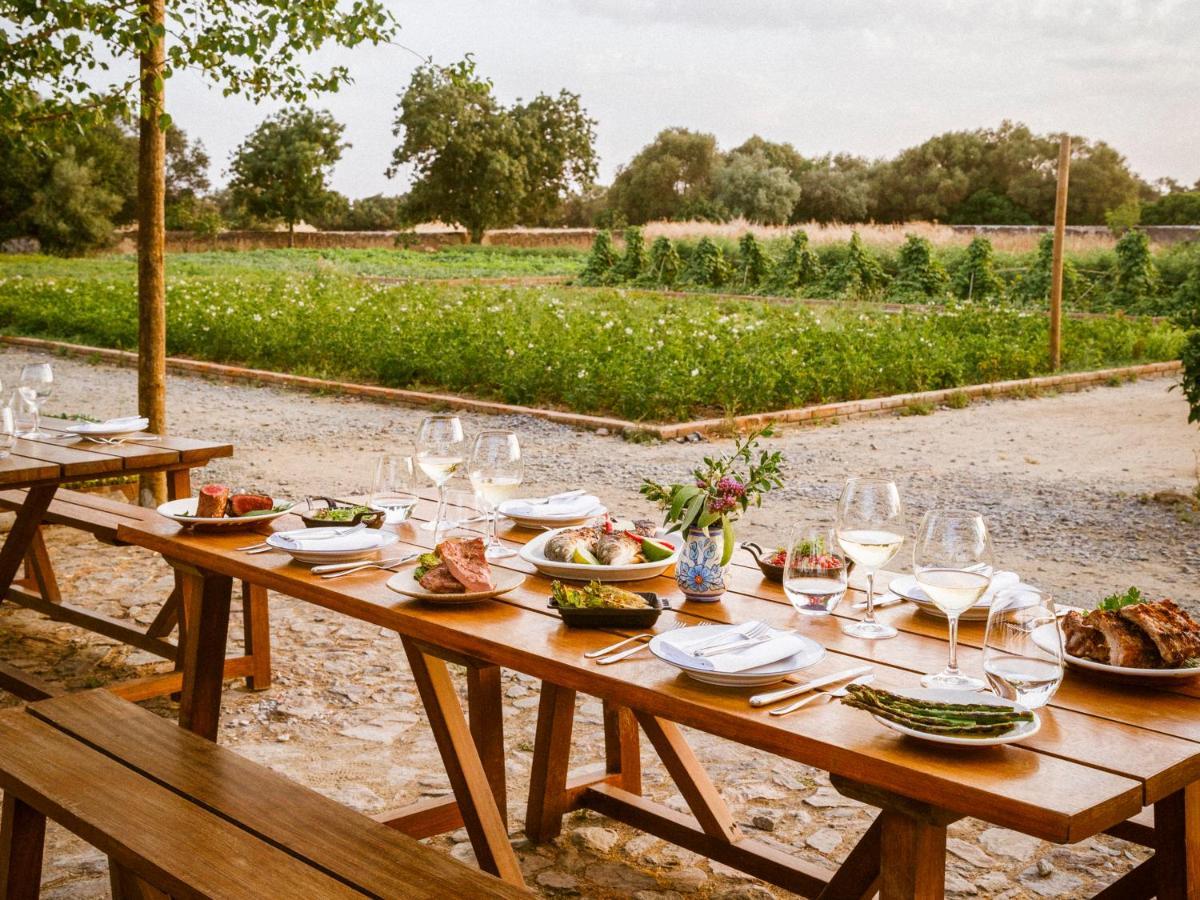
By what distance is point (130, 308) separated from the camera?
1620cm

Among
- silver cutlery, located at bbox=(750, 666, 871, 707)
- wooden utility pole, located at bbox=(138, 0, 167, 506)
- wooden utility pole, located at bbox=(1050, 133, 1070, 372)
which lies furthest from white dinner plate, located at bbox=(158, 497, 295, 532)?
wooden utility pole, located at bbox=(1050, 133, 1070, 372)

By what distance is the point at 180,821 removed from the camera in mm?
2211

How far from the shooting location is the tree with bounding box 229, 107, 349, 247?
6028cm

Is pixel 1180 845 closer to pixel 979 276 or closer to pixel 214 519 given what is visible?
pixel 214 519

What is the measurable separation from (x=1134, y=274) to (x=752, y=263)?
7092 mm

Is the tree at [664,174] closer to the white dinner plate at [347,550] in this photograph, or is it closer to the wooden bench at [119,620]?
the wooden bench at [119,620]

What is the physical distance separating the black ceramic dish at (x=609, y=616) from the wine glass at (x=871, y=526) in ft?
1.18

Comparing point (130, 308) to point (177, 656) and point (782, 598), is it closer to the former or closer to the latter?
point (177, 656)

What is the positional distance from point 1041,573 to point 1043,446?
157 inches

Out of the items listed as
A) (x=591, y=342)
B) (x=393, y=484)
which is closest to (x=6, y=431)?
(x=393, y=484)

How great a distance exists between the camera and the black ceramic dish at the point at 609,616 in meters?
2.16

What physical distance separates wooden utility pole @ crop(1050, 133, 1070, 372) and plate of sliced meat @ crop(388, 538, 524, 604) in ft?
39.1

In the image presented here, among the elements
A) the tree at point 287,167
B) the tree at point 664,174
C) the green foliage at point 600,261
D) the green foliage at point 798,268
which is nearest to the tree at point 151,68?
the green foliage at point 798,268

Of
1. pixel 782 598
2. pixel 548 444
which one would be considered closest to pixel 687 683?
pixel 782 598
